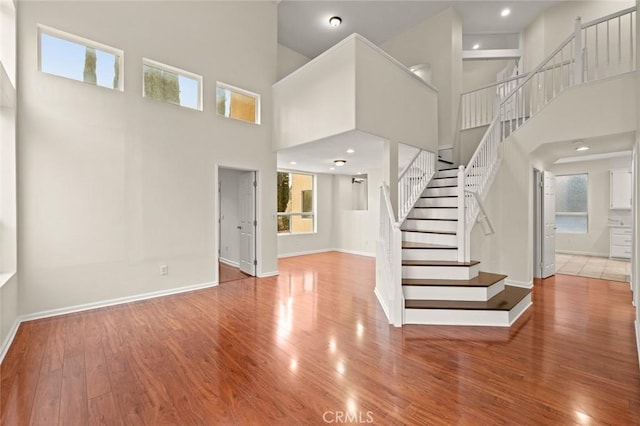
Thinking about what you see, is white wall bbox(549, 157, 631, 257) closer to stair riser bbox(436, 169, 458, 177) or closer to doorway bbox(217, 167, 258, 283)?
stair riser bbox(436, 169, 458, 177)

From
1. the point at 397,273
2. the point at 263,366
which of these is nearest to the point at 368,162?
the point at 397,273

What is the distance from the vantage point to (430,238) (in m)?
4.36

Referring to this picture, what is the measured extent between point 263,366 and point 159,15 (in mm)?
5092

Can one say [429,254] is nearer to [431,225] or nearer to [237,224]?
[431,225]

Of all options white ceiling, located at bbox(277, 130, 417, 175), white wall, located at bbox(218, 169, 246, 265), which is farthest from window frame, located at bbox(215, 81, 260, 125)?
white wall, located at bbox(218, 169, 246, 265)

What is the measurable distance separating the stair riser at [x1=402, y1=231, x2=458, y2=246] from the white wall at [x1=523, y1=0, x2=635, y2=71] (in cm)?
556

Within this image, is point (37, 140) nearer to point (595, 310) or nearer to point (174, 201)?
point (174, 201)

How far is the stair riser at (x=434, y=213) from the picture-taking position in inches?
178

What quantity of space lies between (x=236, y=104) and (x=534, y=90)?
→ 263 inches

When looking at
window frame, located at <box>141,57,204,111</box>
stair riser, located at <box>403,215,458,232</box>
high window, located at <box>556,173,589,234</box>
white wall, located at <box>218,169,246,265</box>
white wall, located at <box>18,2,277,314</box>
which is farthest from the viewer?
high window, located at <box>556,173,589,234</box>

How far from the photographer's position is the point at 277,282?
513cm

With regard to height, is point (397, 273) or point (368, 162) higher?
point (368, 162)

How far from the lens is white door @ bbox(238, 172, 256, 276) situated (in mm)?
5547

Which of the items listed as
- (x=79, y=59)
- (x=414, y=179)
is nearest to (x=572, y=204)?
(x=414, y=179)
